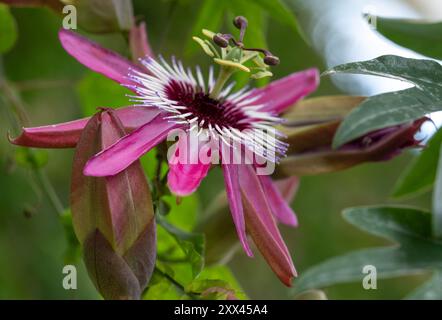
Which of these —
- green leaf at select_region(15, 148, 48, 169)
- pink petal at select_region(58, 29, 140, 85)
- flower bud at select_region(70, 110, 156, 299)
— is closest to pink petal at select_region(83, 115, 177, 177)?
flower bud at select_region(70, 110, 156, 299)

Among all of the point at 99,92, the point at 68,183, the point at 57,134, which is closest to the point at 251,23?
the point at 99,92

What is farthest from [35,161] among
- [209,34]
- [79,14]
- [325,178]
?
[325,178]

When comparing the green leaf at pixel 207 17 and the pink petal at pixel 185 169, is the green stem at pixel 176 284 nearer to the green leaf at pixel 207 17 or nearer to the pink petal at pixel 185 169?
the pink petal at pixel 185 169

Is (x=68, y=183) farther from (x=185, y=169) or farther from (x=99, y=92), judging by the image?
(x=185, y=169)

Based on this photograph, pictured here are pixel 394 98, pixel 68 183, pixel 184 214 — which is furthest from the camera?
pixel 68 183

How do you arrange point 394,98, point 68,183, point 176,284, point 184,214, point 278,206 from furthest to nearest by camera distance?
point 68,183
point 184,214
point 278,206
point 176,284
point 394,98

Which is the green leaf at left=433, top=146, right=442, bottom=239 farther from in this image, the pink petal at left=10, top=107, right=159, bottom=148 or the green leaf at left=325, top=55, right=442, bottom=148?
the pink petal at left=10, top=107, right=159, bottom=148
